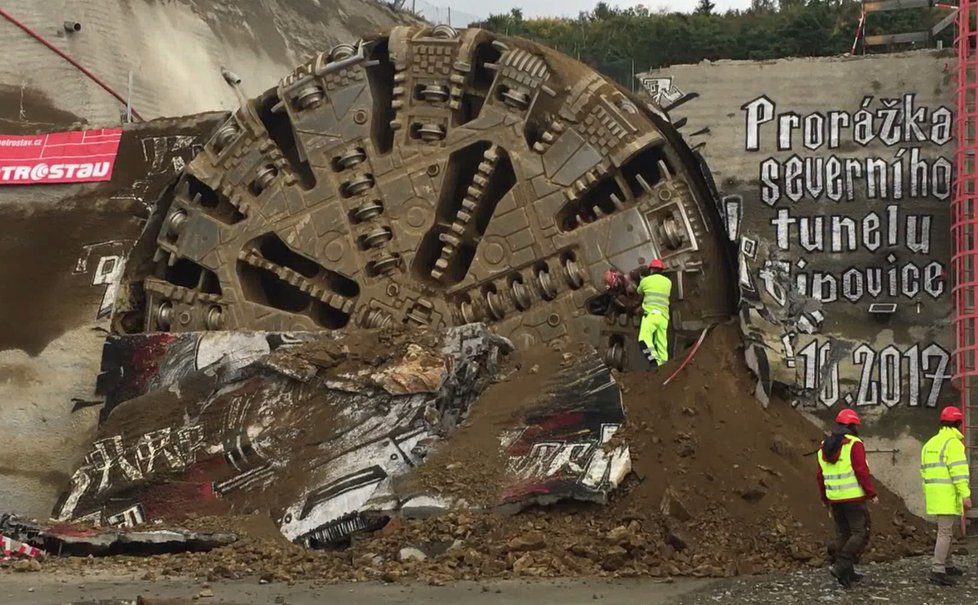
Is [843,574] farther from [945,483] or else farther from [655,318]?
[655,318]

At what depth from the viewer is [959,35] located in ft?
50.9

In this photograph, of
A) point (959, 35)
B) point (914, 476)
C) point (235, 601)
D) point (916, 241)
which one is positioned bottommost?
point (914, 476)

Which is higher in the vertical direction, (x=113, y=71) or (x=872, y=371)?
(x=113, y=71)

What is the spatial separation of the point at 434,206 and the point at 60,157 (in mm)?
7671

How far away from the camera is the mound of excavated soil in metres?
10.3

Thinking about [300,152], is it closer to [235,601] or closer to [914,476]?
[235,601]

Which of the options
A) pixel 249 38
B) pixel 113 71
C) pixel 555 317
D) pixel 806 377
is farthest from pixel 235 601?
pixel 249 38

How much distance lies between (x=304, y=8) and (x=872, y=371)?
750 inches

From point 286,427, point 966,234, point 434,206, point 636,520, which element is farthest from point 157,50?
point 636,520

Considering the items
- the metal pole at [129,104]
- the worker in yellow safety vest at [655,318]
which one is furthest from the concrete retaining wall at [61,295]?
the worker in yellow safety vest at [655,318]

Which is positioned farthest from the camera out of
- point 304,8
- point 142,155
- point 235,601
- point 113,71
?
point 304,8

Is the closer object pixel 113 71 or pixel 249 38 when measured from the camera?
pixel 113 71

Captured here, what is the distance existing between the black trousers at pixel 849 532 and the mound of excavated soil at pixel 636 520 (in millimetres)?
556

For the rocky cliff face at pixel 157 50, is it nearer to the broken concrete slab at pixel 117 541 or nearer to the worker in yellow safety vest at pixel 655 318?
the broken concrete slab at pixel 117 541
